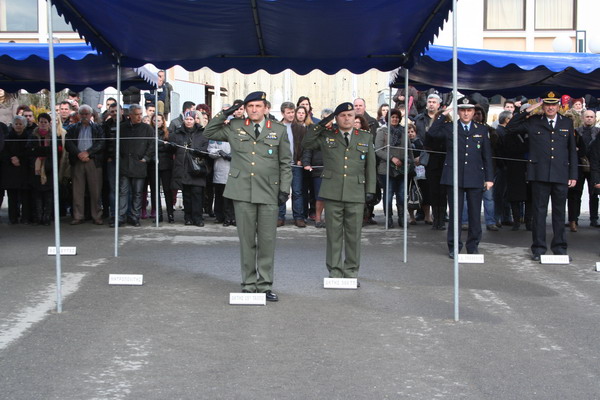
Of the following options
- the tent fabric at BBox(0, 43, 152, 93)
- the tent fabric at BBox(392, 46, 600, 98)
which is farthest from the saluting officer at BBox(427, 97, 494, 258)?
the tent fabric at BBox(0, 43, 152, 93)

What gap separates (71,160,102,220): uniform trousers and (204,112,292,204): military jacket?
632cm

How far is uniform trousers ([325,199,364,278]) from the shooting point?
9.02 m

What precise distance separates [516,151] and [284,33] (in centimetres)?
535

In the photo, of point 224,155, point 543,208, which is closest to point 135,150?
point 224,155

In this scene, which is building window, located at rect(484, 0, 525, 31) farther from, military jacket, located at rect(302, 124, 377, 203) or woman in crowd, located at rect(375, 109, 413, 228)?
military jacket, located at rect(302, 124, 377, 203)

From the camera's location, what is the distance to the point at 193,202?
46.5 ft

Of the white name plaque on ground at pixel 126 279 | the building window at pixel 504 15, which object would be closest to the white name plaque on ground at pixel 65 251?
the white name plaque on ground at pixel 126 279

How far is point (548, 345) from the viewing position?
6.79 m

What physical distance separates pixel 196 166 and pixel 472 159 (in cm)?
488

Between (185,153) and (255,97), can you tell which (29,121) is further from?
(255,97)

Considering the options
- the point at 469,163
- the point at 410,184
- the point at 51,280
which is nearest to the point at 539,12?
the point at 410,184

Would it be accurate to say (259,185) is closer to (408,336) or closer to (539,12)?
(408,336)

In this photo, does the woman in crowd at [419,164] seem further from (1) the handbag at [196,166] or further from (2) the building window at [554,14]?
(2) the building window at [554,14]

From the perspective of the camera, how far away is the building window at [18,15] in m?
32.4
